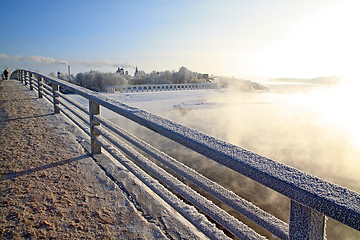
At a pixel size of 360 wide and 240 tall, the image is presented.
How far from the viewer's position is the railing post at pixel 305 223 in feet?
3.03

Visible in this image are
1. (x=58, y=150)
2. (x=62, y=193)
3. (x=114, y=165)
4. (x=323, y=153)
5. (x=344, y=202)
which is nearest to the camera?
(x=344, y=202)

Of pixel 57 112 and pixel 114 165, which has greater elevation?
pixel 57 112

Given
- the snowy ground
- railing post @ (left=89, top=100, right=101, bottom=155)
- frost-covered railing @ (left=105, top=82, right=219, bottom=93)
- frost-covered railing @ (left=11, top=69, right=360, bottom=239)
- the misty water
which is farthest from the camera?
frost-covered railing @ (left=105, top=82, right=219, bottom=93)

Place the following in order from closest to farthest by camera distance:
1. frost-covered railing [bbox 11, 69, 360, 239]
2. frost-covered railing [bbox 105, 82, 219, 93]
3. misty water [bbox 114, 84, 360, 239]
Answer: frost-covered railing [bbox 11, 69, 360, 239]
misty water [bbox 114, 84, 360, 239]
frost-covered railing [bbox 105, 82, 219, 93]

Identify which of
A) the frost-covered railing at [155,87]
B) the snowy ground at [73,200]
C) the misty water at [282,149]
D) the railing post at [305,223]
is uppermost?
the frost-covered railing at [155,87]

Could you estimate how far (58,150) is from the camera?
3627 mm

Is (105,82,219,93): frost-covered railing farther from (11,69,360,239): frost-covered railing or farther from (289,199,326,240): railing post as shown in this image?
(289,199,326,240): railing post

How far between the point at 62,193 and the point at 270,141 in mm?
8212

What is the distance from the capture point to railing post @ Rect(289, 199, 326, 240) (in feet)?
3.03

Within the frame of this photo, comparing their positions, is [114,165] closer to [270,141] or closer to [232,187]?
[232,187]

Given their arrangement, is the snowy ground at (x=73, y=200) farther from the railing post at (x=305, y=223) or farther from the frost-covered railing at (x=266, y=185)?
the railing post at (x=305, y=223)

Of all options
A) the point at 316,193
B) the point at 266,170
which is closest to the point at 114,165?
the point at 266,170

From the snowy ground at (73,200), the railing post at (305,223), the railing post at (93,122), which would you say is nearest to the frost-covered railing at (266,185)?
the railing post at (305,223)

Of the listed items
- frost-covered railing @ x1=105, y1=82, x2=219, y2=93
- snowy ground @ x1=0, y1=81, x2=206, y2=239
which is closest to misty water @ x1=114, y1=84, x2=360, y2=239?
snowy ground @ x1=0, y1=81, x2=206, y2=239
